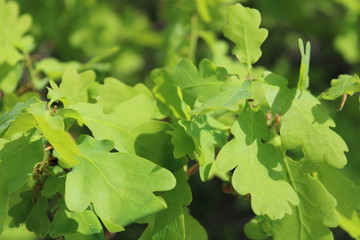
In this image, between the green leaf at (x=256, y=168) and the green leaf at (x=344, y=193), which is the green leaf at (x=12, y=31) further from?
the green leaf at (x=344, y=193)

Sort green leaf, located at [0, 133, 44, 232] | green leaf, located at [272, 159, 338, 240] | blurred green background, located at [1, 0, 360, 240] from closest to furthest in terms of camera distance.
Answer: green leaf, located at [0, 133, 44, 232] → green leaf, located at [272, 159, 338, 240] → blurred green background, located at [1, 0, 360, 240]

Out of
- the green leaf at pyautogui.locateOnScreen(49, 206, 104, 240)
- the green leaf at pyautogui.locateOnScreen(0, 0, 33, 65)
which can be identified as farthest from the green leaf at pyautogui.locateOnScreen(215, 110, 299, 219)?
the green leaf at pyautogui.locateOnScreen(0, 0, 33, 65)

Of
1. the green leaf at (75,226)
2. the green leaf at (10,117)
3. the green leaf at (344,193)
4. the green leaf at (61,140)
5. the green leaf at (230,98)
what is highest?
the green leaf at (61,140)

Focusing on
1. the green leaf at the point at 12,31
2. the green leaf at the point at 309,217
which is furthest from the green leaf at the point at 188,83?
the green leaf at the point at 12,31

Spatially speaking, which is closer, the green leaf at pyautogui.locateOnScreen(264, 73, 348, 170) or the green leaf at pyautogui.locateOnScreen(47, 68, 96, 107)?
the green leaf at pyautogui.locateOnScreen(264, 73, 348, 170)

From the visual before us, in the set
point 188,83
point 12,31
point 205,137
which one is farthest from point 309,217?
point 12,31

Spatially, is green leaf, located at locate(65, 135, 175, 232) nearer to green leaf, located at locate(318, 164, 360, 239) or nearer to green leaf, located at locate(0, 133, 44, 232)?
green leaf, located at locate(0, 133, 44, 232)

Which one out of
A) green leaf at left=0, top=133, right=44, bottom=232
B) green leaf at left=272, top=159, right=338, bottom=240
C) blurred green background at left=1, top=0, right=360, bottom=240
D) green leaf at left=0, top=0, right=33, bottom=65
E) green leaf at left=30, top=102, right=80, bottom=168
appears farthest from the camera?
blurred green background at left=1, top=0, right=360, bottom=240
